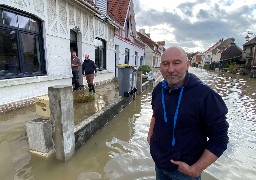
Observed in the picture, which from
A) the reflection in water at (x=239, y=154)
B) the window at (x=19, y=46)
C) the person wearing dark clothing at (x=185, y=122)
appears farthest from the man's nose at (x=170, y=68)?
the window at (x=19, y=46)

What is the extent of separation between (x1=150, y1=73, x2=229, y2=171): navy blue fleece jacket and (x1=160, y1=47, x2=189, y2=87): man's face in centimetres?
7

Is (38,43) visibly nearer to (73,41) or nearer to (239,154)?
(73,41)

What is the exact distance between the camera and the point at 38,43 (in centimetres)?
735

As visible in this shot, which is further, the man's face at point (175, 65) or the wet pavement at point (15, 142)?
the wet pavement at point (15, 142)

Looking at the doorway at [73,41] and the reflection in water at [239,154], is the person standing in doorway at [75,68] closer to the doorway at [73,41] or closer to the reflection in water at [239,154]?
the doorway at [73,41]

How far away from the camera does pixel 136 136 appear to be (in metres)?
5.29

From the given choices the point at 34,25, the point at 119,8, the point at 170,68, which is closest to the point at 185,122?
the point at 170,68

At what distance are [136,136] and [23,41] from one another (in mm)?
4647

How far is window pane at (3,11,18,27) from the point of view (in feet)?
19.3

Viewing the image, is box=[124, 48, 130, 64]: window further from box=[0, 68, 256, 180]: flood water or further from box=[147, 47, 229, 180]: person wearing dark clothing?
box=[147, 47, 229, 180]: person wearing dark clothing

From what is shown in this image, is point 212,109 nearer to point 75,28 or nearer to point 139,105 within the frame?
point 139,105

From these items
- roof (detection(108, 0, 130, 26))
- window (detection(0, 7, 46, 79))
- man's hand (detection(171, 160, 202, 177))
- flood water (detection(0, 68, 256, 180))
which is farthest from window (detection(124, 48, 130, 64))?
man's hand (detection(171, 160, 202, 177))

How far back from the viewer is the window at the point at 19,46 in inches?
235

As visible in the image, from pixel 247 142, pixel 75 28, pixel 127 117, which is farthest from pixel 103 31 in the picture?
pixel 247 142
